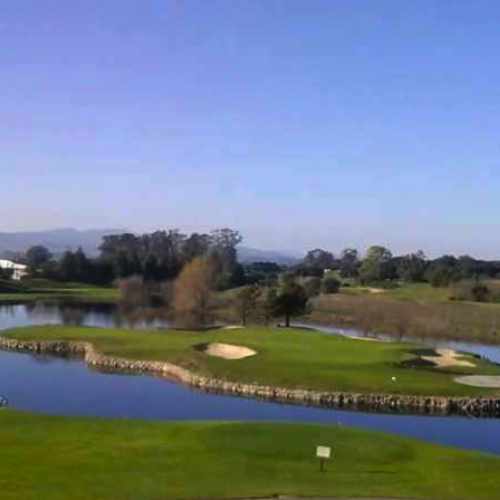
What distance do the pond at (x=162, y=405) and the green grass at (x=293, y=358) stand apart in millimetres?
3302

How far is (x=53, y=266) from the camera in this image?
602 ft

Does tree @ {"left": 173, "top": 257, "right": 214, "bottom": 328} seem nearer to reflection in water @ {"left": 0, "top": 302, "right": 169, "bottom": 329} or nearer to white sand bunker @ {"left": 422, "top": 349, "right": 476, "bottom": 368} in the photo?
reflection in water @ {"left": 0, "top": 302, "right": 169, "bottom": 329}

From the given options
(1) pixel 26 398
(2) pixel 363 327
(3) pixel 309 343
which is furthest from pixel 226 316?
(1) pixel 26 398

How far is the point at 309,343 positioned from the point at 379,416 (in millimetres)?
22164

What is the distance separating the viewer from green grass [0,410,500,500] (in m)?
21.4

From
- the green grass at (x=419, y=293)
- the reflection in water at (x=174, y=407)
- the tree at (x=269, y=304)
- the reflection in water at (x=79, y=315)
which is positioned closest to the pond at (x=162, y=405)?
the reflection in water at (x=174, y=407)

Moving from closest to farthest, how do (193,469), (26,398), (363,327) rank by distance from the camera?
(193,469), (26,398), (363,327)

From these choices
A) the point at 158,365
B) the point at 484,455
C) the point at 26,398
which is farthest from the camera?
the point at 158,365

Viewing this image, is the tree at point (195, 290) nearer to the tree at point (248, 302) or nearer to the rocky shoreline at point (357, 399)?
the tree at point (248, 302)

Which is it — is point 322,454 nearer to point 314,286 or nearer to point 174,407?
point 174,407

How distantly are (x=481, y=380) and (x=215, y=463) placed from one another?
29.3 metres

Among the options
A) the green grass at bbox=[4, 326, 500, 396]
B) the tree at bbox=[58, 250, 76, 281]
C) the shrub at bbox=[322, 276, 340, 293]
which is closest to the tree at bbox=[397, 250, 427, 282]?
the shrub at bbox=[322, 276, 340, 293]

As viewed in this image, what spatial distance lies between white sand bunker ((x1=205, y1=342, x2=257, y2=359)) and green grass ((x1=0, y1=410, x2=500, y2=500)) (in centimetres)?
2874

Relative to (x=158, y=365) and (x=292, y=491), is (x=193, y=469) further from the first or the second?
(x=158, y=365)
